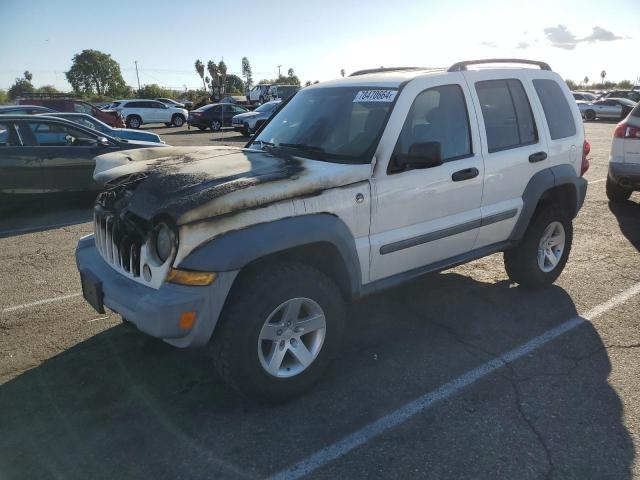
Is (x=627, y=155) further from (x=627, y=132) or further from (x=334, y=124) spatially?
(x=334, y=124)

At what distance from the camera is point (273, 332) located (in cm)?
298

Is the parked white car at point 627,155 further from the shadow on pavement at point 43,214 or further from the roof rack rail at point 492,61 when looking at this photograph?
the shadow on pavement at point 43,214

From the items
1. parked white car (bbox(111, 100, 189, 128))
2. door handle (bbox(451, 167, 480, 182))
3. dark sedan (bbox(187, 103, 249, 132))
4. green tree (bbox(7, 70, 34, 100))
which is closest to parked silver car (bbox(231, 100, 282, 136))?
dark sedan (bbox(187, 103, 249, 132))

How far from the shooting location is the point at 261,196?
281 cm

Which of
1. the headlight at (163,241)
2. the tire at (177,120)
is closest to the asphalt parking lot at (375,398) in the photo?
the headlight at (163,241)

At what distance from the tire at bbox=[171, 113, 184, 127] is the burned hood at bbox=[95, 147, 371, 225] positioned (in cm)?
2815

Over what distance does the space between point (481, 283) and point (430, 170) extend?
193 cm

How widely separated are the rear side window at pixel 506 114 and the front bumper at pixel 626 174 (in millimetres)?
3671

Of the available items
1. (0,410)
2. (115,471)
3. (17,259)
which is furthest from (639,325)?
(17,259)

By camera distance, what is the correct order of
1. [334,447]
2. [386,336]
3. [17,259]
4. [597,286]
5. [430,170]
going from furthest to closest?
1. [17,259]
2. [597,286]
3. [386,336]
4. [430,170]
5. [334,447]

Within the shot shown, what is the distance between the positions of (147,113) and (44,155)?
75.1 ft

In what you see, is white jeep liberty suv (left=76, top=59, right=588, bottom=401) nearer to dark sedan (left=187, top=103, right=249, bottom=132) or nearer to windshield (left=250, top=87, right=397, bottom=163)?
windshield (left=250, top=87, right=397, bottom=163)

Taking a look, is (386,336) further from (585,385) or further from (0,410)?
(0,410)

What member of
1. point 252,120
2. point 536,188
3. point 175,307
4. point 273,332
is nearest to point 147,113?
point 252,120
